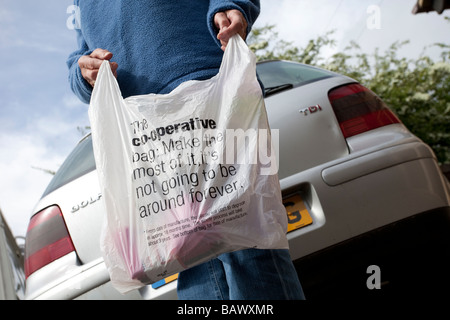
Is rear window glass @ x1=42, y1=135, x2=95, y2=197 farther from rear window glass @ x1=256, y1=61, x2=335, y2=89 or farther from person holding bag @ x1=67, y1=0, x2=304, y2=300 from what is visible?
rear window glass @ x1=256, y1=61, x2=335, y2=89

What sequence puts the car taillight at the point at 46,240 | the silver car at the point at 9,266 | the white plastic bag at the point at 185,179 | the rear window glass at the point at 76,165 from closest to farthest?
1. the white plastic bag at the point at 185,179
2. the car taillight at the point at 46,240
3. the rear window glass at the point at 76,165
4. the silver car at the point at 9,266

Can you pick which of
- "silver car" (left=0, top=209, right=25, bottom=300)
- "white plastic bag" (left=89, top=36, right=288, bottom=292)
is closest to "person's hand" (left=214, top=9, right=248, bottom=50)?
"white plastic bag" (left=89, top=36, right=288, bottom=292)

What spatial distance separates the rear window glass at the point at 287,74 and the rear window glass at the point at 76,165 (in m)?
0.95

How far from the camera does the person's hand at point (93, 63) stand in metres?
1.15

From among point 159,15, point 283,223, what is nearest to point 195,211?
point 283,223

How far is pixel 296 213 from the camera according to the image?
1773 mm

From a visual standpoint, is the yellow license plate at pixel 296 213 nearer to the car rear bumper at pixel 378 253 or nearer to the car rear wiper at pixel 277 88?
the car rear bumper at pixel 378 253

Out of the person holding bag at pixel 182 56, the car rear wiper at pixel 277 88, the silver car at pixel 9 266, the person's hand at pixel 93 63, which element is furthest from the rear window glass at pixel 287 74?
the silver car at pixel 9 266

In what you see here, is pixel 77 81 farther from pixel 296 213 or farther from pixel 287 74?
pixel 287 74

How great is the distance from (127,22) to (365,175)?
3.71ft

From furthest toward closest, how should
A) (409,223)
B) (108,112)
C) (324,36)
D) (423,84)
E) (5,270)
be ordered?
(324,36), (423,84), (5,270), (409,223), (108,112)

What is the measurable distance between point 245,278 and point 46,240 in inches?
48.8

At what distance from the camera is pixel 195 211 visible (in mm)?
943

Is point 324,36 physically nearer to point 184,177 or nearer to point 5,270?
point 5,270
